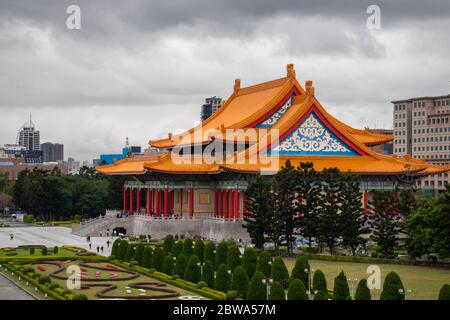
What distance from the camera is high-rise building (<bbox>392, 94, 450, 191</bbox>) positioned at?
134 meters

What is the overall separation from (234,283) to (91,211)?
64.1 meters

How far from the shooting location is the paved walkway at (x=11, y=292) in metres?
42.3

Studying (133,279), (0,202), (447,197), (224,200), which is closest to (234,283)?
(133,279)

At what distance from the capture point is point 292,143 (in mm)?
74500

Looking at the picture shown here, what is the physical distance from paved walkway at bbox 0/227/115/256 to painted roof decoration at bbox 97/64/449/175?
8384mm

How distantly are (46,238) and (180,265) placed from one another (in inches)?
1232

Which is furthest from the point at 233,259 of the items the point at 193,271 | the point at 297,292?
the point at 297,292

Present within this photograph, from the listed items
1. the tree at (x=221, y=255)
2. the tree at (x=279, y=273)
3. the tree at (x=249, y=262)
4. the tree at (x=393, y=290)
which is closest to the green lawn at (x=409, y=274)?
the tree at (x=279, y=273)

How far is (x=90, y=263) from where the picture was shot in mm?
56594

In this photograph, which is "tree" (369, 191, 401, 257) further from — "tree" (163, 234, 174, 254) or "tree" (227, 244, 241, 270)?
"tree" (227, 244, 241, 270)

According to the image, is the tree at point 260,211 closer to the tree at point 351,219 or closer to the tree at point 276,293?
the tree at point 351,219

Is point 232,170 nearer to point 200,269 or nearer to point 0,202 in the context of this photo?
point 200,269

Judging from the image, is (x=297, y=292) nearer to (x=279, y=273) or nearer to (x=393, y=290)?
(x=393, y=290)

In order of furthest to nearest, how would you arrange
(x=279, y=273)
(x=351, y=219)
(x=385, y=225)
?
(x=351, y=219) < (x=385, y=225) < (x=279, y=273)
